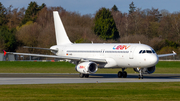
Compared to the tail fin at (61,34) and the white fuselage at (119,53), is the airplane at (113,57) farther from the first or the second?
the tail fin at (61,34)

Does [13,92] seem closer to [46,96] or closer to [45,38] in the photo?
[46,96]

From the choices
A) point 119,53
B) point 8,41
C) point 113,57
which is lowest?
point 113,57

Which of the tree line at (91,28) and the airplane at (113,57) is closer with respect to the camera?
the airplane at (113,57)

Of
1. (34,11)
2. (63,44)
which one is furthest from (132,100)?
(34,11)

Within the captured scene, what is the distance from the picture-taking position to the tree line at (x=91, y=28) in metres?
95.4

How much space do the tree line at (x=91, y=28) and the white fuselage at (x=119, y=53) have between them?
1707 inches

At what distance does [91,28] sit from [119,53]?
72949 mm

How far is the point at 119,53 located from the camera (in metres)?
37.4

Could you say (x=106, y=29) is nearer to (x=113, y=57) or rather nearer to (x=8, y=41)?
(x=8, y=41)

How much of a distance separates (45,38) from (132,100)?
80035mm

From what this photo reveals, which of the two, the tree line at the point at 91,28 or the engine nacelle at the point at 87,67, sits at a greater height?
the tree line at the point at 91,28

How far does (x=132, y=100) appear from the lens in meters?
18.6

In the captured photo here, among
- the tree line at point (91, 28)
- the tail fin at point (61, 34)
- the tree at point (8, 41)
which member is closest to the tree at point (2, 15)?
the tree line at point (91, 28)

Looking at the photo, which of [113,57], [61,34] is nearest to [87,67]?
[113,57]
